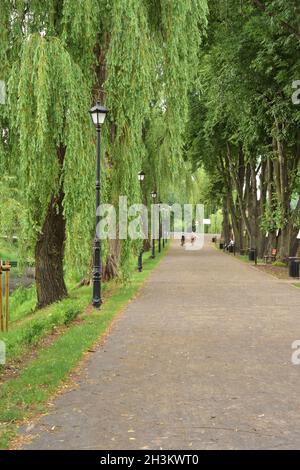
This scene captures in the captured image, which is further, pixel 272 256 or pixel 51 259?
pixel 272 256

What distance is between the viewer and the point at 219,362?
28.4 feet

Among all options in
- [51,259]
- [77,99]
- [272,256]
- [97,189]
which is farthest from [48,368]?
[272,256]

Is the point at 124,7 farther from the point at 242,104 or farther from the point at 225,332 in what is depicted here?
the point at 242,104

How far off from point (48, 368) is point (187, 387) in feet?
6.54

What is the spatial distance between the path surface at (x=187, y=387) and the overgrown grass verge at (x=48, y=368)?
0.79 feet

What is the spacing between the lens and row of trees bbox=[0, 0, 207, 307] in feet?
39.3

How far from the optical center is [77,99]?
41.1 feet

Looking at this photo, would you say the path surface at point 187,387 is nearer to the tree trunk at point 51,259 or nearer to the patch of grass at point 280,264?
the tree trunk at point 51,259

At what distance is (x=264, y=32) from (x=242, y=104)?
172 inches

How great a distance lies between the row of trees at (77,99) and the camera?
11984 millimetres
